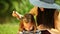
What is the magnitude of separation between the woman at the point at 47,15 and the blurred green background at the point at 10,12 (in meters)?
0.07

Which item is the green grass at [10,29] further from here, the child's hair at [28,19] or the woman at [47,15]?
the woman at [47,15]

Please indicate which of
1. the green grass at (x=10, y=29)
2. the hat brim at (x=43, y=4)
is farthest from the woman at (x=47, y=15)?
the green grass at (x=10, y=29)

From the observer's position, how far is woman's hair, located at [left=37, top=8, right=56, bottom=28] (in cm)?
125

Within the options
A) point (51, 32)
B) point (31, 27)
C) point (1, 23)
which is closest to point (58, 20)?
point (51, 32)

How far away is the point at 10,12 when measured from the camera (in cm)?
125

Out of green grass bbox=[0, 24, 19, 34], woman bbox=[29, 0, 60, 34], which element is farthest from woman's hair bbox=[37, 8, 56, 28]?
green grass bbox=[0, 24, 19, 34]

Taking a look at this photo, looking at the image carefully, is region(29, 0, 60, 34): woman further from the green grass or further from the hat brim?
the green grass

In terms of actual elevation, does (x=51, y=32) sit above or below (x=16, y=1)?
below

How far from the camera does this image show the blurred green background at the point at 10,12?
125cm

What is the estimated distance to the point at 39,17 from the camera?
4.09 ft

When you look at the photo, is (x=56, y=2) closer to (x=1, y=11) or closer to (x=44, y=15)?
(x=44, y=15)

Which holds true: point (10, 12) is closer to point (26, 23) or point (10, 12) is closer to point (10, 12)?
point (10, 12)

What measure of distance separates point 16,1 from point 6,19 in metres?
0.15

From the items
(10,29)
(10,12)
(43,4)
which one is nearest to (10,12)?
(10,12)
